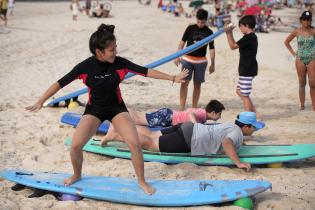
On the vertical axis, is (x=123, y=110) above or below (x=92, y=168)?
above

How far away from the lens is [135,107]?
8641 millimetres

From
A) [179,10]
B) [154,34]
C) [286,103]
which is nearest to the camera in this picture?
[286,103]

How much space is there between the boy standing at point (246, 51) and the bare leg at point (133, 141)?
2998 millimetres

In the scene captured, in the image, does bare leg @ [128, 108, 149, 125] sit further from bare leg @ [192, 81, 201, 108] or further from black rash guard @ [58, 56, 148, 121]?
black rash guard @ [58, 56, 148, 121]

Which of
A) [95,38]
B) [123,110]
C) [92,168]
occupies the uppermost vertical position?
[95,38]

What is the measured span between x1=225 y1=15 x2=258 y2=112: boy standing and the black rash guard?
286 centimetres

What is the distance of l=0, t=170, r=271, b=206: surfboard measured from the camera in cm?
456

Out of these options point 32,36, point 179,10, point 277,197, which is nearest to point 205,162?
point 277,197

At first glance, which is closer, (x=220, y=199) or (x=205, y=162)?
(x=220, y=199)

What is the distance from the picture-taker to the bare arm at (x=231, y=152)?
209 inches

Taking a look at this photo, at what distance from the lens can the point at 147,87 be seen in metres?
10.3

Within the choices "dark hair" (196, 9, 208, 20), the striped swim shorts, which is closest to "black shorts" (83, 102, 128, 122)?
the striped swim shorts

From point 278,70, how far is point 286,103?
343 cm

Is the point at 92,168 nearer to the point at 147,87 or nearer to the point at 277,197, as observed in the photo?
the point at 277,197
